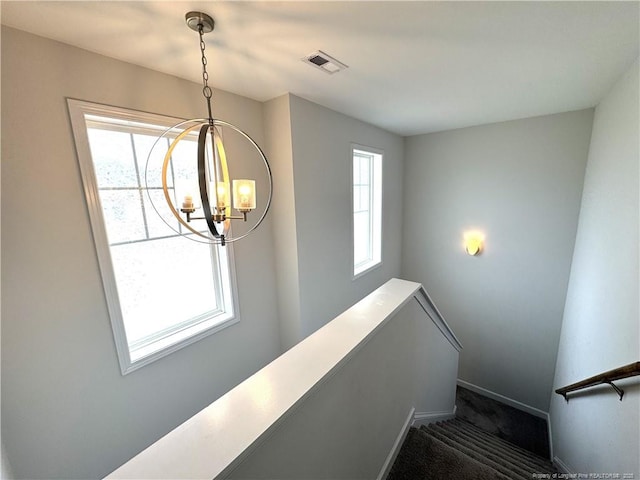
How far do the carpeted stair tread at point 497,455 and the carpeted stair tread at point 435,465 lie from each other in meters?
0.50

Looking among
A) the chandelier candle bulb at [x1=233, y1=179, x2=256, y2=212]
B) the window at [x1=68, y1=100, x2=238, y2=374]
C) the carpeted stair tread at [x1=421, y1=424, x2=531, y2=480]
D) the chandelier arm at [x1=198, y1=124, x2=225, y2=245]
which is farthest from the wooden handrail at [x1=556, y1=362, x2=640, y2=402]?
the window at [x1=68, y1=100, x2=238, y2=374]

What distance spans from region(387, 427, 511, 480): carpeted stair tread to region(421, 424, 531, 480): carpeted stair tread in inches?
10.2

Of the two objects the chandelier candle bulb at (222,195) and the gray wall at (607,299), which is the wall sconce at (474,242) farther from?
the chandelier candle bulb at (222,195)

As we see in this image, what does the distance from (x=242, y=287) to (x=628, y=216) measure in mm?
2659

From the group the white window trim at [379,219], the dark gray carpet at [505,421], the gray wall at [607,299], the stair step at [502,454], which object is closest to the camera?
the gray wall at [607,299]

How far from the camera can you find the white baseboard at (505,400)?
139 inches

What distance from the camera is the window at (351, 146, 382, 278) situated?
3357mm

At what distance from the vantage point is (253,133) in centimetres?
220

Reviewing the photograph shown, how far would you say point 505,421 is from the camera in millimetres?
3486

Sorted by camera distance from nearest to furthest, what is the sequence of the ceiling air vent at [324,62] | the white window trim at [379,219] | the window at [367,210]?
the ceiling air vent at [324,62], the white window trim at [379,219], the window at [367,210]

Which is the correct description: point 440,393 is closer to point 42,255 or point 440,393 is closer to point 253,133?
point 253,133

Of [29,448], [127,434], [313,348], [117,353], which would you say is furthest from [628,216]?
[29,448]

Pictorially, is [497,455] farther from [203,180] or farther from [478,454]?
[203,180]

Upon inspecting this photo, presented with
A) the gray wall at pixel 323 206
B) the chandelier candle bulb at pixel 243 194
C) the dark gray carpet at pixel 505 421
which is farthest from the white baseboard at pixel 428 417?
the chandelier candle bulb at pixel 243 194
